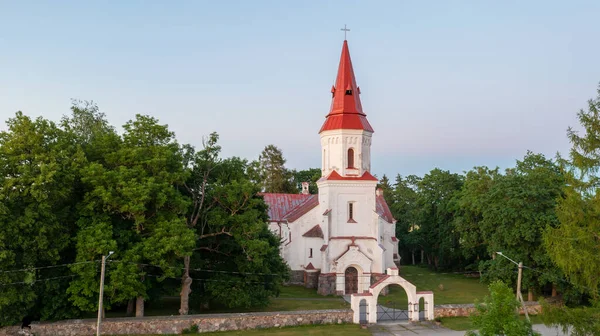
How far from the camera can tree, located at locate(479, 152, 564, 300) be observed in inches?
1390

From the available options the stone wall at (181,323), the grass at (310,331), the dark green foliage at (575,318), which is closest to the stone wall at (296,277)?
the stone wall at (181,323)

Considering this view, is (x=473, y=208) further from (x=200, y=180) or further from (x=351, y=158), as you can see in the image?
(x=200, y=180)

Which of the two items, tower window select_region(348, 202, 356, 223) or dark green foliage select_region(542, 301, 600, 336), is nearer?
dark green foliage select_region(542, 301, 600, 336)

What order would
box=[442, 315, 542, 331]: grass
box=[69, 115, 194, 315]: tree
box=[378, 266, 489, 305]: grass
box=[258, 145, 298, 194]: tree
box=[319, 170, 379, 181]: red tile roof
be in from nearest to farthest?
box=[69, 115, 194, 315]: tree → box=[442, 315, 542, 331]: grass → box=[378, 266, 489, 305]: grass → box=[319, 170, 379, 181]: red tile roof → box=[258, 145, 298, 194]: tree

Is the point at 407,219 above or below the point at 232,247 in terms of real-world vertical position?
above

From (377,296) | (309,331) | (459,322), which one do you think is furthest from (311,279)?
(309,331)

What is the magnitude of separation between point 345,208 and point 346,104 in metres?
8.70

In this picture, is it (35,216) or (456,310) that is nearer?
(35,216)

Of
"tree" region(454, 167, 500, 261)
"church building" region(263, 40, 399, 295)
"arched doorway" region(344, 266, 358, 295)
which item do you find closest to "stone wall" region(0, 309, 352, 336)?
"church building" region(263, 40, 399, 295)

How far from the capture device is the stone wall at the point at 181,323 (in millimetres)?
25516

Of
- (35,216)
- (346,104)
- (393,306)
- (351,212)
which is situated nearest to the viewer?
(35,216)

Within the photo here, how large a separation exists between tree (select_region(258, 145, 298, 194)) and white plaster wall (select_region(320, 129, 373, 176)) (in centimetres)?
3162

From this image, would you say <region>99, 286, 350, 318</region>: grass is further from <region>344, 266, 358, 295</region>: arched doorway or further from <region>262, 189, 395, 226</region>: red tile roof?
<region>262, 189, 395, 226</region>: red tile roof

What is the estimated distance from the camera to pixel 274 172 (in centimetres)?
7581
